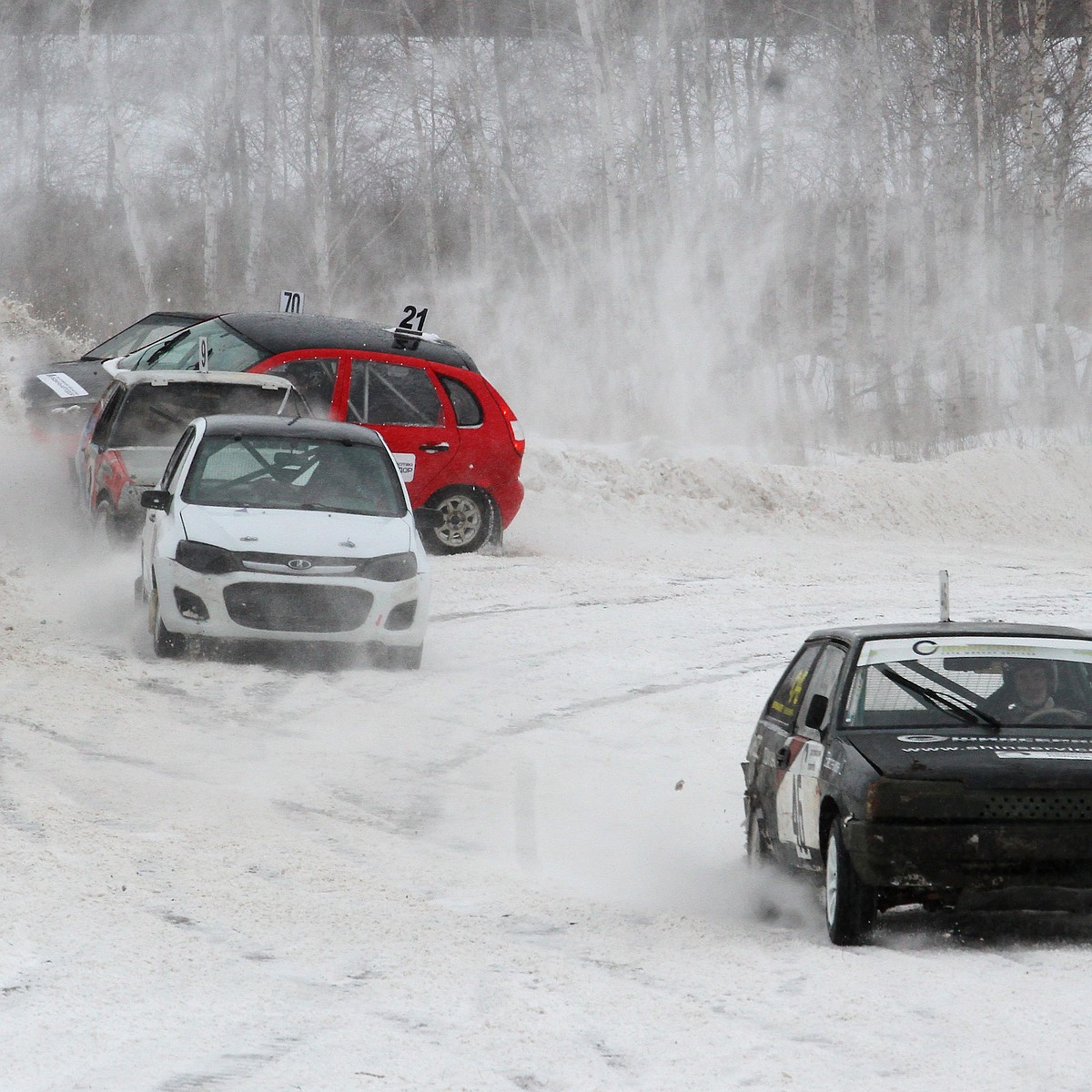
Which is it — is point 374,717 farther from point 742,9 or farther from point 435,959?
point 742,9

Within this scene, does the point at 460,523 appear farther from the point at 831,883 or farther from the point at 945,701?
the point at 831,883

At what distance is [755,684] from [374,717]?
120 inches

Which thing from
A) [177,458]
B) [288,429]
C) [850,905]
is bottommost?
[850,905]

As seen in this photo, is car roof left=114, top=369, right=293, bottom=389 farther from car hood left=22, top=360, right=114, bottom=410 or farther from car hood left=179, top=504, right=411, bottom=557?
car hood left=179, top=504, right=411, bottom=557

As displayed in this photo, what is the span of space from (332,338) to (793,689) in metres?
8.66

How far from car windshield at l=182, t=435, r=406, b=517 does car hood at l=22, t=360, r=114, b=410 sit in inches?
161

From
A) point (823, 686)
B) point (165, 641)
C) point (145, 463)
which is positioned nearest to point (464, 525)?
point (145, 463)

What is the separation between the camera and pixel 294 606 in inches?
410

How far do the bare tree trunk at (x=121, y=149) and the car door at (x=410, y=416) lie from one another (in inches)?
903

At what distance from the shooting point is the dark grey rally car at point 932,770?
5.35m

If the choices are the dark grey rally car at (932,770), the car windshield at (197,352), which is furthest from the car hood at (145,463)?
the dark grey rally car at (932,770)

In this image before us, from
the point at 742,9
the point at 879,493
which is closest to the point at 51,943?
the point at 879,493

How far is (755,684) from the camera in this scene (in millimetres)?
11625

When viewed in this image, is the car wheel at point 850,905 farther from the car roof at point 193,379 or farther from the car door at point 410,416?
the car door at point 410,416
